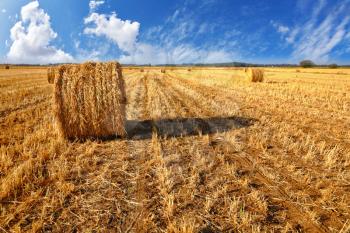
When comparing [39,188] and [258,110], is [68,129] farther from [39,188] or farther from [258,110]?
[258,110]

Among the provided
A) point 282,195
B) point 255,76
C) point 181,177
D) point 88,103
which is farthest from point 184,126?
point 255,76

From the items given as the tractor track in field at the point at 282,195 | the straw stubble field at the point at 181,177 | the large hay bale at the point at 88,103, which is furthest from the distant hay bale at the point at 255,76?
the tractor track in field at the point at 282,195

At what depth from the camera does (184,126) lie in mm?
9086

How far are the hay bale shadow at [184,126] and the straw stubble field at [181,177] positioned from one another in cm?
3

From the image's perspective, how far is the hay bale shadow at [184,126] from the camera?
8.26 metres

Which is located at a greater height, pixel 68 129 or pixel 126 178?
pixel 68 129

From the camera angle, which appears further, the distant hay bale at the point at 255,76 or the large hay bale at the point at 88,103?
the distant hay bale at the point at 255,76

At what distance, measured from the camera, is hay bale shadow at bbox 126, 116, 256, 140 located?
8258 mm

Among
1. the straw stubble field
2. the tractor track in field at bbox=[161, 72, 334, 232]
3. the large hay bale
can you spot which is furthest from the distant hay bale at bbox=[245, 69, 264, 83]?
the tractor track in field at bbox=[161, 72, 334, 232]

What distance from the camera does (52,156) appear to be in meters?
6.45

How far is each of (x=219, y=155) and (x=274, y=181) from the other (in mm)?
1461

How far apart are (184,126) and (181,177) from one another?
371 centimetres

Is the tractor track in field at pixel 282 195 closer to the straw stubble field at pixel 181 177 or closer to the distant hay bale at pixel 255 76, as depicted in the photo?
the straw stubble field at pixel 181 177

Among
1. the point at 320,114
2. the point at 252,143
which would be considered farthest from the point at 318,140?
the point at 320,114
